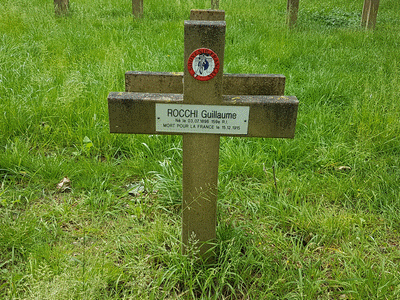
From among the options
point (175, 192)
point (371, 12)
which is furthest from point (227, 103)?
point (371, 12)

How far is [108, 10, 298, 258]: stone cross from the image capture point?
5.49 ft

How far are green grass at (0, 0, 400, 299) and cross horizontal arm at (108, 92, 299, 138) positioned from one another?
635 millimetres

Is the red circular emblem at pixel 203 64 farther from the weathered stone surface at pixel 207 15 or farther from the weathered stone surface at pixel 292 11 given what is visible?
the weathered stone surface at pixel 292 11

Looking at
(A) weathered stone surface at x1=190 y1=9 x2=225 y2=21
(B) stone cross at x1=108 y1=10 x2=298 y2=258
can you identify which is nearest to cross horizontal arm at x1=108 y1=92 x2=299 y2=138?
(B) stone cross at x1=108 y1=10 x2=298 y2=258

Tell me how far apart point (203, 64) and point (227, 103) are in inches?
8.5

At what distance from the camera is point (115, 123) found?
1859 mm

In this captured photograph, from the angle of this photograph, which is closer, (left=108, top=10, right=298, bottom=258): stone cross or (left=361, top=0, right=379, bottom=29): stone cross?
(left=108, top=10, right=298, bottom=258): stone cross

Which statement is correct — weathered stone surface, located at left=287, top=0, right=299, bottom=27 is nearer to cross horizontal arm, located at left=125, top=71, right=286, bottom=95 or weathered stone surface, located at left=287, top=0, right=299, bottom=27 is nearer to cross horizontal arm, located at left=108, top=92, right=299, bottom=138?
cross horizontal arm, located at left=125, top=71, right=286, bottom=95

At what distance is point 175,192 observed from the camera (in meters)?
2.62

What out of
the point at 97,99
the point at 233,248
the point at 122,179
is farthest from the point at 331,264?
the point at 97,99

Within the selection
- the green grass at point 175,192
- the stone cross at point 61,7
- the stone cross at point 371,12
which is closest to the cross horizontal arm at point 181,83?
the green grass at point 175,192

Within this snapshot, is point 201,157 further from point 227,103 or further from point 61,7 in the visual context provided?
point 61,7

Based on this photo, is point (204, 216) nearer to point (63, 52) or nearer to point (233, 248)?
point (233, 248)

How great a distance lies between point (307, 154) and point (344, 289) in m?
1.30
